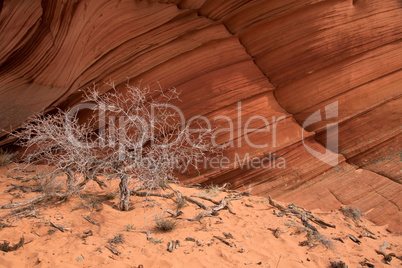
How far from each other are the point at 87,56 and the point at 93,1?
1057 millimetres

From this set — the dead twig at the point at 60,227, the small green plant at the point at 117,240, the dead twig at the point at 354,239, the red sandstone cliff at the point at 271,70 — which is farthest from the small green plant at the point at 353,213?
the dead twig at the point at 60,227

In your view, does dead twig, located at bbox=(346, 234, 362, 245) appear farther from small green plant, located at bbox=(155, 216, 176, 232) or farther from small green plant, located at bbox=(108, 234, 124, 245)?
small green plant, located at bbox=(108, 234, 124, 245)

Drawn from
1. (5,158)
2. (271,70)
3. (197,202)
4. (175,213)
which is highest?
(271,70)

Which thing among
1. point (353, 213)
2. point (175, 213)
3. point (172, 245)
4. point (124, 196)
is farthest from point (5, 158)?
point (353, 213)

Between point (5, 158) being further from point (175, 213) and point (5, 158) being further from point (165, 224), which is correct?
point (165, 224)

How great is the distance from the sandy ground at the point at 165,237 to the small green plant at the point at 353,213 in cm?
8

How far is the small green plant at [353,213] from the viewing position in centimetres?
532

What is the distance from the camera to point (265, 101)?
20.9ft

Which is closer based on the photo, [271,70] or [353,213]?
[353,213]

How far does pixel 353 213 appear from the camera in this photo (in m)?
5.38

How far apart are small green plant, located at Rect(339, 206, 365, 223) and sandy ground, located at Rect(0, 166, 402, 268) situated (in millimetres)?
82

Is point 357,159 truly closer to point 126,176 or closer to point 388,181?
point 388,181

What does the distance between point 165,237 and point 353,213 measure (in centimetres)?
322

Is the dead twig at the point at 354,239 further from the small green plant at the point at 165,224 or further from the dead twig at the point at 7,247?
the dead twig at the point at 7,247
